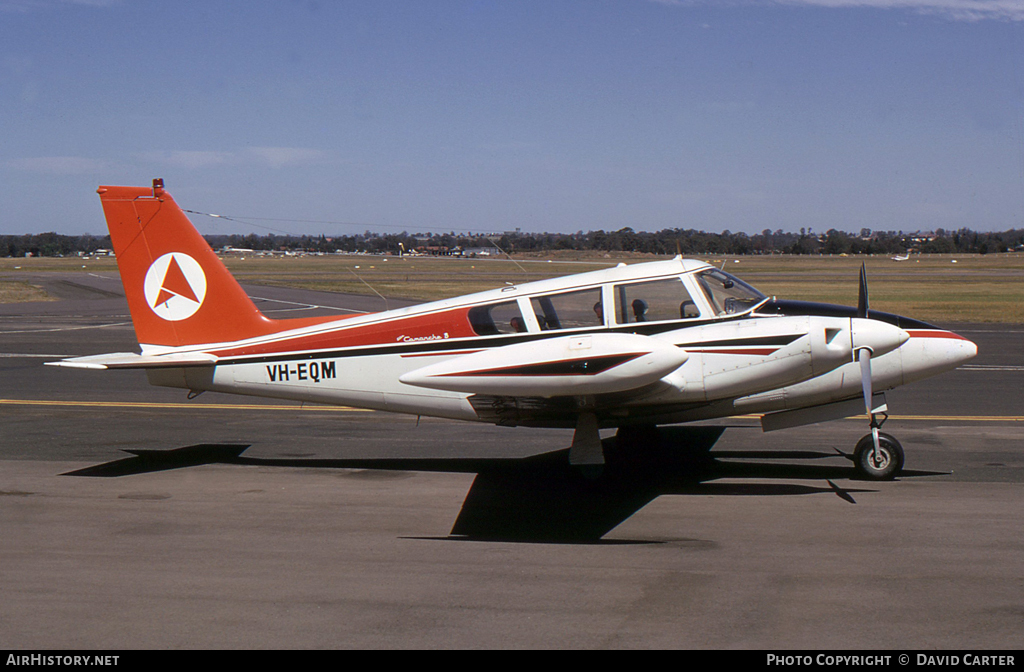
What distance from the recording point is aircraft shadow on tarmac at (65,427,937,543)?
8109 mm

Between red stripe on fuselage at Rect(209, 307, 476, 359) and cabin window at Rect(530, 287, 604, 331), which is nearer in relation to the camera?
cabin window at Rect(530, 287, 604, 331)

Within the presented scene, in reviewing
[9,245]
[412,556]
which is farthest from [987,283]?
[9,245]

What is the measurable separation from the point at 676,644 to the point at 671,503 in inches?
137

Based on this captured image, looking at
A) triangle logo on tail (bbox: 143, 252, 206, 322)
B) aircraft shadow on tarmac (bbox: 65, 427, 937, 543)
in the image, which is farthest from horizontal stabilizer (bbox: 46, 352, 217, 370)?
aircraft shadow on tarmac (bbox: 65, 427, 937, 543)

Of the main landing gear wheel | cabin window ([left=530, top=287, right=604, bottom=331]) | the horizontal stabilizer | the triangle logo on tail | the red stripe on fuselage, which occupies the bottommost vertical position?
the main landing gear wheel

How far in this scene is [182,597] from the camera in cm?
616

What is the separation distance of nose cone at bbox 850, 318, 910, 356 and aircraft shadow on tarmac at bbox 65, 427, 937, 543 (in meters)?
1.62

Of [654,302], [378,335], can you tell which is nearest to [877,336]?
[654,302]

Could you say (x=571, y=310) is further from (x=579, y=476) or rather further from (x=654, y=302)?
(x=579, y=476)

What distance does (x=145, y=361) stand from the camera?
982cm

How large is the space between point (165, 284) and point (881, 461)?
29.5ft

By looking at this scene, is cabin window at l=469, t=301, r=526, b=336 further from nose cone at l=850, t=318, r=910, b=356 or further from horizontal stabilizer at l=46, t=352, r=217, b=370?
nose cone at l=850, t=318, r=910, b=356

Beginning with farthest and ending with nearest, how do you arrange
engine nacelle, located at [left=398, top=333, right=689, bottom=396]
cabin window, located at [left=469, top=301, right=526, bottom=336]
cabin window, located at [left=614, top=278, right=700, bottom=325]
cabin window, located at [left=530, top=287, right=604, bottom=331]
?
cabin window, located at [left=469, top=301, right=526, bottom=336] → cabin window, located at [left=530, top=287, right=604, bottom=331] → cabin window, located at [left=614, top=278, right=700, bottom=325] → engine nacelle, located at [left=398, top=333, right=689, bottom=396]

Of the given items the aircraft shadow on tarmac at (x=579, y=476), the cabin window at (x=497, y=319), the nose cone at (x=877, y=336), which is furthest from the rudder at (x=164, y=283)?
the nose cone at (x=877, y=336)
